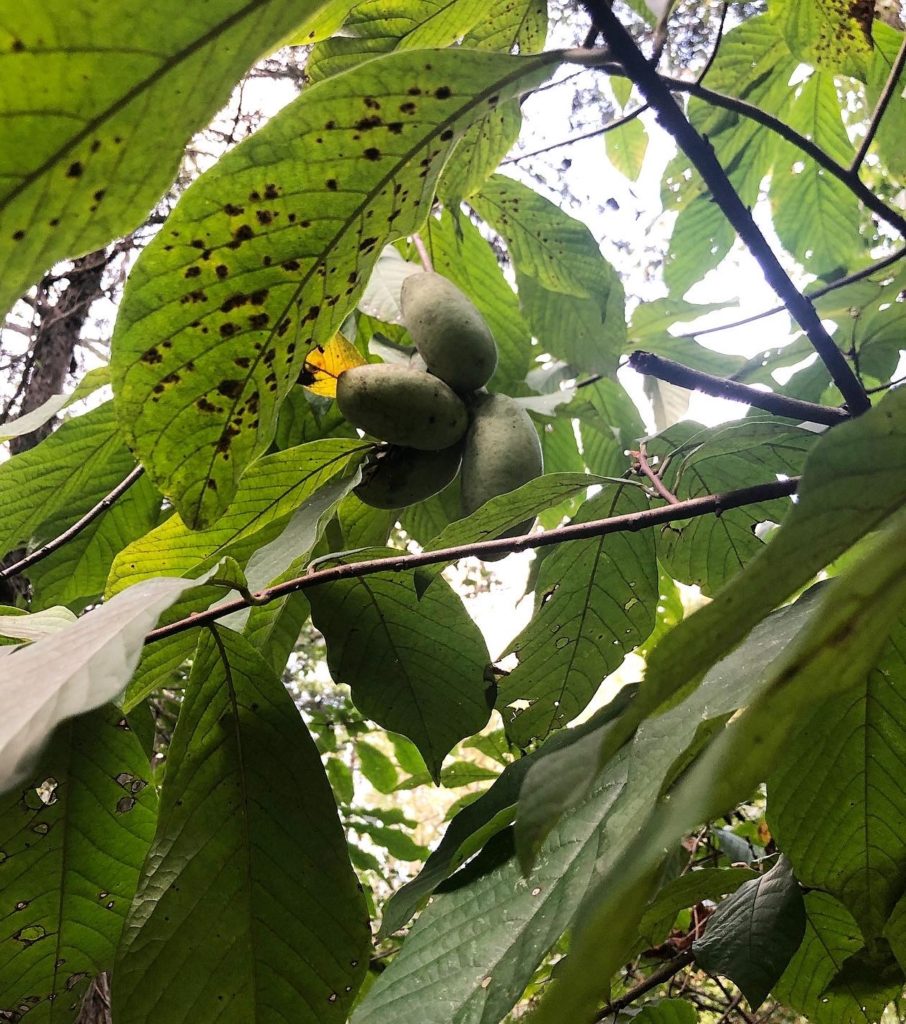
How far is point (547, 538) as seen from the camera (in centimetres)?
55

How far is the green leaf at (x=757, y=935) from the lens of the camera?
679mm

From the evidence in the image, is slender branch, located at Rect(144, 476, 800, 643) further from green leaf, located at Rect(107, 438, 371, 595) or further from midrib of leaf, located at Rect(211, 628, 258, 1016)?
green leaf, located at Rect(107, 438, 371, 595)

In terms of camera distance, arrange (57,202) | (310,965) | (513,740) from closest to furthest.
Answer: (57,202)
(310,965)
(513,740)

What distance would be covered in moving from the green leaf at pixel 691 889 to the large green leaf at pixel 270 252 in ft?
1.65

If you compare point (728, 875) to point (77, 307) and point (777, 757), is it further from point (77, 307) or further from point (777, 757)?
point (77, 307)

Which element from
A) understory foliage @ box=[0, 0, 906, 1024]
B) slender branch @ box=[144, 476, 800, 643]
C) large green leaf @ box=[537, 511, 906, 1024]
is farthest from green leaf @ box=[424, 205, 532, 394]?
large green leaf @ box=[537, 511, 906, 1024]

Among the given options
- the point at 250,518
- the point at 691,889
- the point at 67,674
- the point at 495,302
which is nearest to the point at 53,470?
the point at 250,518

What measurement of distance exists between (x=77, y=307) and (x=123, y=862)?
214 centimetres

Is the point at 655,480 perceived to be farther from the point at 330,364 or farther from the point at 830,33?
the point at 830,33

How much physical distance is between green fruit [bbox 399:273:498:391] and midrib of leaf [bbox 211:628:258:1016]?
375mm

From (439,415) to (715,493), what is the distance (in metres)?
0.27

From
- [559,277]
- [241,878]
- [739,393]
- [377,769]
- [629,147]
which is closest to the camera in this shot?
[241,878]

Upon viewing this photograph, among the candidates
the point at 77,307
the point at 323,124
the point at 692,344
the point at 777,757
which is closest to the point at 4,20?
the point at 323,124

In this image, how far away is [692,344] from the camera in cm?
132
